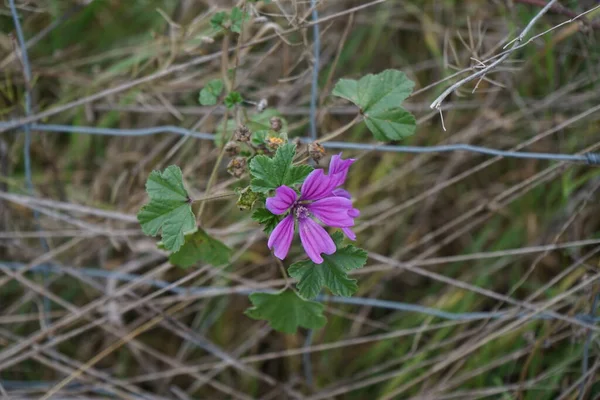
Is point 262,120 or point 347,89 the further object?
point 262,120

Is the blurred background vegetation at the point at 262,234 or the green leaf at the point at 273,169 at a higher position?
the green leaf at the point at 273,169

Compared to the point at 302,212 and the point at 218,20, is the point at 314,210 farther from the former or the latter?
the point at 218,20

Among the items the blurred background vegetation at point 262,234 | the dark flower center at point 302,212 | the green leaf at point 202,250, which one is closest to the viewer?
the dark flower center at point 302,212

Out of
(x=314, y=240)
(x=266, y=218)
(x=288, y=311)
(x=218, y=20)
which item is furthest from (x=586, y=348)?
(x=218, y=20)

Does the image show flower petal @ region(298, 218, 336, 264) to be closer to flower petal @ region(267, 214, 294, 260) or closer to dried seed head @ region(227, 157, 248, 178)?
flower petal @ region(267, 214, 294, 260)

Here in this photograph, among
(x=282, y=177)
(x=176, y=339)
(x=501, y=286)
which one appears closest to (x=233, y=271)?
(x=176, y=339)

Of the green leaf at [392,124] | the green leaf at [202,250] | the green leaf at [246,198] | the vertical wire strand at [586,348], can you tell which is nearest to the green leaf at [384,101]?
the green leaf at [392,124]

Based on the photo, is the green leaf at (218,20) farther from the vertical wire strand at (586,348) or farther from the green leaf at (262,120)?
the vertical wire strand at (586,348)
